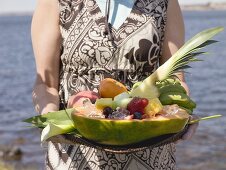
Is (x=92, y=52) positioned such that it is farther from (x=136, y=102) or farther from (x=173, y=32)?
(x=136, y=102)

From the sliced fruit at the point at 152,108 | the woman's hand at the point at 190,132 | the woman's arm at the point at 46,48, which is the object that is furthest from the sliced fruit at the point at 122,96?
the woman's arm at the point at 46,48

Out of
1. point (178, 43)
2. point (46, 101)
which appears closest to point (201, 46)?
point (178, 43)

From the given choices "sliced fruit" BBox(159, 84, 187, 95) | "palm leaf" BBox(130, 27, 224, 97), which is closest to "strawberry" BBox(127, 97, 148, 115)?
"palm leaf" BBox(130, 27, 224, 97)

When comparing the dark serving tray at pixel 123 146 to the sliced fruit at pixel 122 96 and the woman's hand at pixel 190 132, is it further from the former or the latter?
the sliced fruit at pixel 122 96

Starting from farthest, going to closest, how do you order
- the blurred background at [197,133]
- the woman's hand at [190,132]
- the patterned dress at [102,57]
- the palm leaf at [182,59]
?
the blurred background at [197,133], the patterned dress at [102,57], the woman's hand at [190,132], the palm leaf at [182,59]

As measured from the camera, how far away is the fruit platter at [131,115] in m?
2.79

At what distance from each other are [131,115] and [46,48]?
800 millimetres

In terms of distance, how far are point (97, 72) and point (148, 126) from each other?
27.2 inches

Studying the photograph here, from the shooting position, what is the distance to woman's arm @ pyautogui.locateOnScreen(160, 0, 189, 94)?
351cm

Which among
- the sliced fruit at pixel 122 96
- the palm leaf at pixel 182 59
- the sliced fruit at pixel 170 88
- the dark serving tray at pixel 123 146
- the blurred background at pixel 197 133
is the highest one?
the palm leaf at pixel 182 59

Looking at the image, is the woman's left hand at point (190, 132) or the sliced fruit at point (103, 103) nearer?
the sliced fruit at point (103, 103)

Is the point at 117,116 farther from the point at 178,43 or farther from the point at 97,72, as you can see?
the point at 178,43

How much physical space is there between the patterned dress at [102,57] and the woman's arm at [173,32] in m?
0.07

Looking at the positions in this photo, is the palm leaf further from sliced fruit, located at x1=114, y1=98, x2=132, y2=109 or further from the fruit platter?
sliced fruit, located at x1=114, y1=98, x2=132, y2=109
